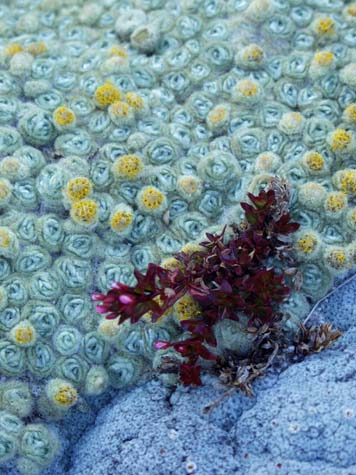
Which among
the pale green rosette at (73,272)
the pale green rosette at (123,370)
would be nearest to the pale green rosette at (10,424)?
the pale green rosette at (123,370)

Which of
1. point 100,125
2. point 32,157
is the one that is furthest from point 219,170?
point 32,157

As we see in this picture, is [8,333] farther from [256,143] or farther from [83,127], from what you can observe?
[256,143]

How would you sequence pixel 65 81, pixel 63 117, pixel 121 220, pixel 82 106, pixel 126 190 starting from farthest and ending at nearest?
pixel 65 81 → pixel 82 106 → pixel 63 117 → pixel 126 190 → pixel 121 220

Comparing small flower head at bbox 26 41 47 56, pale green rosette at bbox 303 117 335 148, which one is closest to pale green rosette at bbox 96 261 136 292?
pale green rosette at bbox 303 117 335 148

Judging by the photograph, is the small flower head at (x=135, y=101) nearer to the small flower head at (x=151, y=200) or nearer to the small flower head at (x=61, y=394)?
the small flower head at (x=151, y=200)

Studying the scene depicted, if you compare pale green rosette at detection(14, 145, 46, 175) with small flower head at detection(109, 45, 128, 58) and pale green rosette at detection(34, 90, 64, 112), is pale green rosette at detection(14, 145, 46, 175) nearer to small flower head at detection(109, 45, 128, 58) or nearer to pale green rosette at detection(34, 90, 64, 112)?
pale green rosette at detection(34, 90, 64, 112)

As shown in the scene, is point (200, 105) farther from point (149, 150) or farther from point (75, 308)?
point (75, 308)
